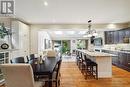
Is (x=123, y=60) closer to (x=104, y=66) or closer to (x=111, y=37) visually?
(x=104, y=66)

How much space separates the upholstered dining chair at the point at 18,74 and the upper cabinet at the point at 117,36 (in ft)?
22.8

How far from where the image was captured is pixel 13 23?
7.01m

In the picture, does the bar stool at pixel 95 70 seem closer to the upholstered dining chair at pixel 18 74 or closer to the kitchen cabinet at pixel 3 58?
the kitchen cabinet at pixel 3 58

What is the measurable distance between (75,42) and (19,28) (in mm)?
13061

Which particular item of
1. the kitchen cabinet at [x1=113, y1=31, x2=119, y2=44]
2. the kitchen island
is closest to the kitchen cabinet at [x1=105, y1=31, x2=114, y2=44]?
the kitchen cabinet at [x1=113, y1=31, x2=119, y2=44]

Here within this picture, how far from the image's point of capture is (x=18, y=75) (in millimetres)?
2951

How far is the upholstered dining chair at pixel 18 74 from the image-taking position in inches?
112

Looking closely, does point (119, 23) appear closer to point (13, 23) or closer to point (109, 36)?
point (109, 36)

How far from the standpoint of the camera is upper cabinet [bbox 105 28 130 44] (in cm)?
865

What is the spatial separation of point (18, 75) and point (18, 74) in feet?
0.08

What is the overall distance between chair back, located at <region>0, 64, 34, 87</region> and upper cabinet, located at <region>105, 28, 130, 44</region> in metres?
6.96

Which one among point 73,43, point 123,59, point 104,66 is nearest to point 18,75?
point 104,66

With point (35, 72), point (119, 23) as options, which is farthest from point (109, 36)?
point (35, 72)

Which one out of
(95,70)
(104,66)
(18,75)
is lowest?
(95,70)
